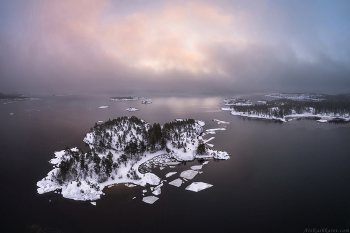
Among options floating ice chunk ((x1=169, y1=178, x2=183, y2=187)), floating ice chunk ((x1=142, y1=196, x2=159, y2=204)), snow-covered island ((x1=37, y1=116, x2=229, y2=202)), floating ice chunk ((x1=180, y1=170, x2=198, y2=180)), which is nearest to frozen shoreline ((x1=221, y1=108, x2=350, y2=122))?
snow-covered island ((x1=37, y1=116, x2=229, y2=202))

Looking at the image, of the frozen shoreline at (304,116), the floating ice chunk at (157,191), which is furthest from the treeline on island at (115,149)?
the frozen shoreline at (304,116)

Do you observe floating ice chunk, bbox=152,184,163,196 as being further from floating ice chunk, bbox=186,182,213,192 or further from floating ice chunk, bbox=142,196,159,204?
floating ice chunk, bbox=186,182,213,192

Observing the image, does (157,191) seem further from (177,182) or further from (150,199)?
(177,182)

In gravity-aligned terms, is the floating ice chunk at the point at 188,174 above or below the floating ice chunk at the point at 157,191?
above

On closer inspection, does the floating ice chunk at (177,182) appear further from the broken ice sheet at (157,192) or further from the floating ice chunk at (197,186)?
the broken ice sheet at (157,192)

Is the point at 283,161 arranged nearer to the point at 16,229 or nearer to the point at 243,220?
the point at 243,220

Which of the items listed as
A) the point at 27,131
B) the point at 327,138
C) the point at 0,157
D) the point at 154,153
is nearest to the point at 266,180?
the point at 154,153

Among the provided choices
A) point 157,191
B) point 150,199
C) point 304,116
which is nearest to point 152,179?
point 157,191

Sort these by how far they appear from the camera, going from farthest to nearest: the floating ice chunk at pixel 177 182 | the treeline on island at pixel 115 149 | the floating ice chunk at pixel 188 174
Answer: the floating ice chunk at pixel 188 174 → the treeline on island at pixel 115 149 → the floating ice chunk at pixel 177 182
